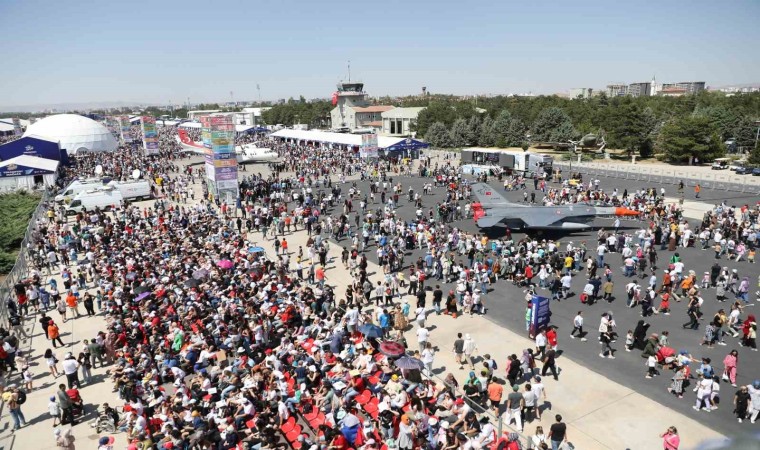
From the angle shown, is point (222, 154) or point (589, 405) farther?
point (222, 154)

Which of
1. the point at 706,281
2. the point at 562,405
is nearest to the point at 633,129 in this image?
the point at 706,281

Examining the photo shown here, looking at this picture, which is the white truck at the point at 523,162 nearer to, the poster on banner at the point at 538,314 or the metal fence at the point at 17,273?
the poster on banner at the point at 538,314

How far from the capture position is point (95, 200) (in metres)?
37.0

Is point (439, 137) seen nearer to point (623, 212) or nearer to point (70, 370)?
point (623, 212)

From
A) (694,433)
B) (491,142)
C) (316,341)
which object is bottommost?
(694,433)

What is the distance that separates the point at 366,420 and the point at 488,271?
38.9 feet

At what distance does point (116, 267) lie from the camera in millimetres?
22391

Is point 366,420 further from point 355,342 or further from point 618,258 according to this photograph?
point 618,258

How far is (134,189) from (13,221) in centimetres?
913

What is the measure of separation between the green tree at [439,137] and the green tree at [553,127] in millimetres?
13829

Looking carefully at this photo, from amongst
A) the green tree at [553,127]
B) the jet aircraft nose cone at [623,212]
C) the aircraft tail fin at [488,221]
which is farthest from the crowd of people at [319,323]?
the green tree at [553,127]

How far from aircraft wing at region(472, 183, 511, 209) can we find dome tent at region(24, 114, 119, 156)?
2605 inches

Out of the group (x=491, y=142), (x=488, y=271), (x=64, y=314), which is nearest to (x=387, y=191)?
(x=488, y=271)

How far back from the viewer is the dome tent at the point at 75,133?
71.1 meters
